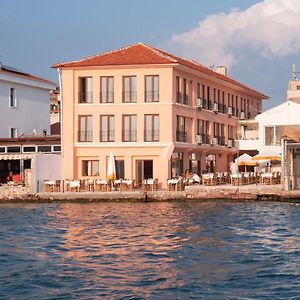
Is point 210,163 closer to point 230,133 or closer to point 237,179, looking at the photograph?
point 230,133

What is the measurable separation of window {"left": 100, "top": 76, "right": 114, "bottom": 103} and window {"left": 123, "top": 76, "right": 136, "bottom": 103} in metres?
0.89

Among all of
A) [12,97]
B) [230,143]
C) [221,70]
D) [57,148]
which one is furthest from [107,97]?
[221,70]

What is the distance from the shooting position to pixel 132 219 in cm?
3231

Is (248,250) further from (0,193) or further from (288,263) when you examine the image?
(0,193)

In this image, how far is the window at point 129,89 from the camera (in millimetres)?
49625

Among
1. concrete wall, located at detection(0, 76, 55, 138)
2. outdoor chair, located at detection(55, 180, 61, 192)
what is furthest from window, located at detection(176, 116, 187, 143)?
concrete wall, located at detection(0, 76, 55, 138)

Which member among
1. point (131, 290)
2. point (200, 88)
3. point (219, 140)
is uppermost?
point (200, 88)

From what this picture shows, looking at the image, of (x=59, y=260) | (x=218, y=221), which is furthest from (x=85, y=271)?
(x=218, y=221)

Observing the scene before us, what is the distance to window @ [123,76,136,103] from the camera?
4962 centimetres

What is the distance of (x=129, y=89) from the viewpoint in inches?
1960

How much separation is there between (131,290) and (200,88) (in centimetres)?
3980

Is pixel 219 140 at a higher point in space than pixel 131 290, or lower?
higher

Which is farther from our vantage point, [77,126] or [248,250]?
[77,126]

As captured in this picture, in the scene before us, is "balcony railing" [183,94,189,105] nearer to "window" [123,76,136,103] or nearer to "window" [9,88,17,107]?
"window" [123,76,136,103]
